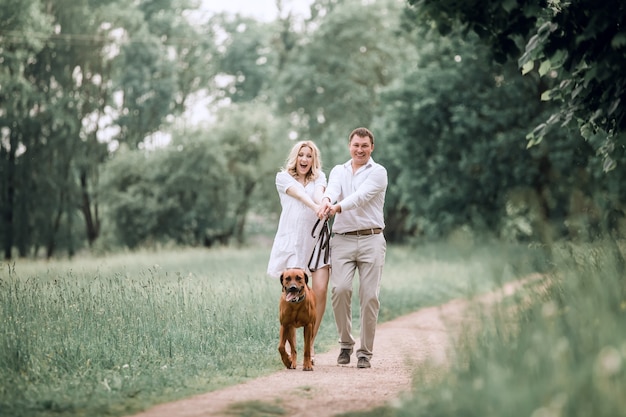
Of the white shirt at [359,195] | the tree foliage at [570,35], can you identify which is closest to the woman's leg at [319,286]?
the white shirt at [359,195]

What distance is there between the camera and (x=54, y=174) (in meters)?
38.2

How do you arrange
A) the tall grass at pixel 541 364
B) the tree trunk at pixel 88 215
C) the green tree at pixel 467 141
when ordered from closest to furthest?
the tall grass at pixel 541 364 < the green tree at pixel 467 141 < the tree trunk at pixel 88 215

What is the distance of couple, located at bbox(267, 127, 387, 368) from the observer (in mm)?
8848

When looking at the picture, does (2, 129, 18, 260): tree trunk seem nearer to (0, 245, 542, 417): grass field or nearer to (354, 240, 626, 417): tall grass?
(0, 245, 542, 417): grass field

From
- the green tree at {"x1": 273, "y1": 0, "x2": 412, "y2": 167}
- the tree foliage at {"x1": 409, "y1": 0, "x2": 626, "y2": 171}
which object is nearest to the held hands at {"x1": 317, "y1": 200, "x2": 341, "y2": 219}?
the tree foliage at {"x1": 409, "y1": 0, "x2": 626, "y2": 171}

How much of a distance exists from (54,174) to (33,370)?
32194 millimetres

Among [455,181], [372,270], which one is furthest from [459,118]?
[372,270]

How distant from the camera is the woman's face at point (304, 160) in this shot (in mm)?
9312

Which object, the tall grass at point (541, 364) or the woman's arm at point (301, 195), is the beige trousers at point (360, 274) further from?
the tall grass at point (541, 364)

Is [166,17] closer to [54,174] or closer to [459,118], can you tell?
[54,174]

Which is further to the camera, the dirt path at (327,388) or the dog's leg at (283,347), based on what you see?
the dog's leg at (283,347)

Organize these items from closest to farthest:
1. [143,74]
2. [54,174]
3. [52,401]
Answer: [52,401] → [54,174] → [143,74]

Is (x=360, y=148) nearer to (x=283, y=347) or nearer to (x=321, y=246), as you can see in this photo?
(x=321, y=246)

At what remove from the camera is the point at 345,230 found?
898 cm
